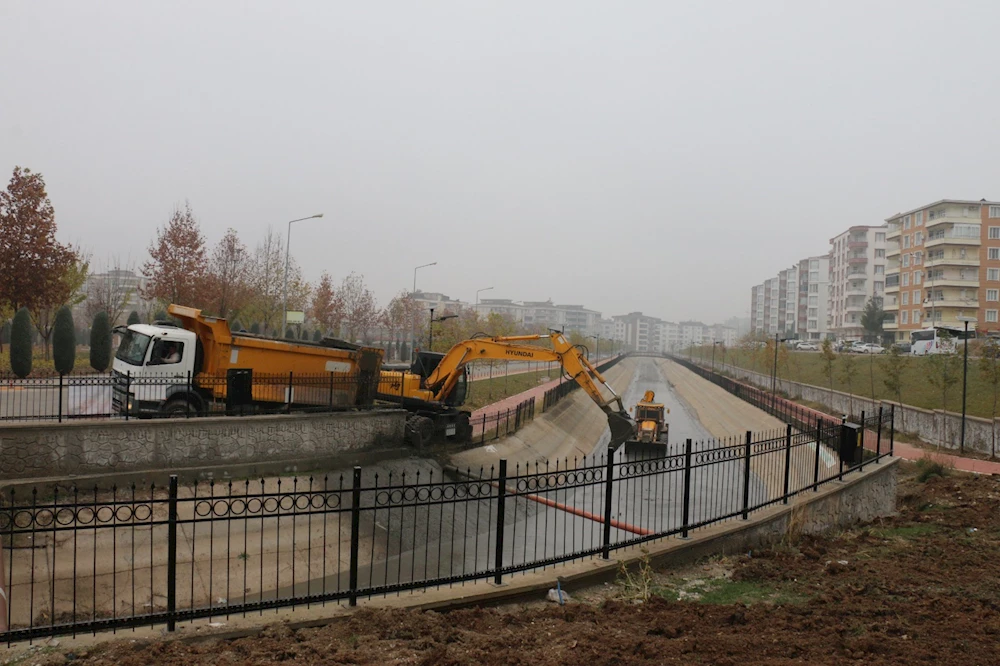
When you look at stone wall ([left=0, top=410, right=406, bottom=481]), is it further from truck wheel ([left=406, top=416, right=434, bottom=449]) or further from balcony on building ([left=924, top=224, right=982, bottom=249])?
balcony on building ([left=924, top=224, right=982, bottom=249])

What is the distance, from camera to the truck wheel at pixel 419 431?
18.0m

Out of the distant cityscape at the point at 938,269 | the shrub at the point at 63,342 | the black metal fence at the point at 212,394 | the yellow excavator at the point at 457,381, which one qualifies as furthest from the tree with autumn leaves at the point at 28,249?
the distant cityscape at the point at 938,269

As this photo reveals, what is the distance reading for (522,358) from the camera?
803 inches

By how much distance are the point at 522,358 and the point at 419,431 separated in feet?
13.3

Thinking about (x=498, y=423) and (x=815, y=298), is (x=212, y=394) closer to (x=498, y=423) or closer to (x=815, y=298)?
(x=498, y=423)

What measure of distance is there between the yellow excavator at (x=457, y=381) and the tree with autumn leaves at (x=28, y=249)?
1686 cm

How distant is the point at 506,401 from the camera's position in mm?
33906

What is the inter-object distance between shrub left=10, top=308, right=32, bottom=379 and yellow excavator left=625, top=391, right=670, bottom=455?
2439cm

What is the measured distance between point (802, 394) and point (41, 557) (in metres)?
45.5

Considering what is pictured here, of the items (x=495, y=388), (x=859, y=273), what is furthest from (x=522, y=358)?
(x=859, y=273)

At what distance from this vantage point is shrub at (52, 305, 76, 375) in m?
27.4

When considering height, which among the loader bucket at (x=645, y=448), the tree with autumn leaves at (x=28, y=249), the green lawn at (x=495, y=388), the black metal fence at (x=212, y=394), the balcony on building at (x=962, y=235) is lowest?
the loader bucket at (x=645, y=448)

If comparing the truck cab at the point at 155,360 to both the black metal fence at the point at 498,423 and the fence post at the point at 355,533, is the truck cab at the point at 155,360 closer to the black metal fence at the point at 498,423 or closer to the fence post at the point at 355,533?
the black metal fence at the point at 498,423

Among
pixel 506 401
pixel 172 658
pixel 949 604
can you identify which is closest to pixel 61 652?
pixel 172 658
